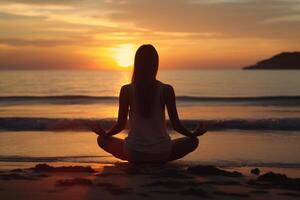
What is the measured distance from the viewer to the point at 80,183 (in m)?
5.06

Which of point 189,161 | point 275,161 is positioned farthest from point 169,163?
point 275,161

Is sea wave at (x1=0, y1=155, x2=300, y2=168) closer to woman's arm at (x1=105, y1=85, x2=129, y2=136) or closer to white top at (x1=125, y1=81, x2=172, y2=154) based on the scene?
white top at (x1=125, y1=81, x2=172, y2=154)

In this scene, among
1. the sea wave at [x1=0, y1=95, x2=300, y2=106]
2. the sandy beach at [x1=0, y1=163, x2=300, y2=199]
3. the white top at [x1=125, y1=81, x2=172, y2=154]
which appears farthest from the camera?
the sea wave at [x1=0, y1=95, x2=300, y2=106]

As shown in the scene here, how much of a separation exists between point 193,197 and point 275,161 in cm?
368

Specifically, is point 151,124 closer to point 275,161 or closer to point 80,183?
point 80,183

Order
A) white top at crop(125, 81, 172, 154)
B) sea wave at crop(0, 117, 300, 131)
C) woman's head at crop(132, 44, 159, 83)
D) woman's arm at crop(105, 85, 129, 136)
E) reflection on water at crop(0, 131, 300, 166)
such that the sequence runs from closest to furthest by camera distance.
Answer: woman's head at crop(132, 44, 159, 83)
white top at crop(125, 81, 172, 154)
woman's arm at crop(105, 85, 129, 136)
reflection on water at crop(0, 131, 300, 166)
sea wave at crop(0, 117, 300, 131)

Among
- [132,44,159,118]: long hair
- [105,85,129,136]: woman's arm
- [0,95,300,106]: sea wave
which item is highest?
[132,44,159,118]: long hair

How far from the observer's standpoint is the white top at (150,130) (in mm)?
6176

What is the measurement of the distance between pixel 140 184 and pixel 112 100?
22.1 meters

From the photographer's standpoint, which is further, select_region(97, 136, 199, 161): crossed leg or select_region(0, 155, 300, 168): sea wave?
select_region(0, 155, 300, 168): sea wave

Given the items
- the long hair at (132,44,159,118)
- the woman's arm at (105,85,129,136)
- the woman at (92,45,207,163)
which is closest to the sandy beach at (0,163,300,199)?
the woman at (92,45,207,163)

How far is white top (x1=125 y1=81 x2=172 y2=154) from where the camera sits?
6.18m

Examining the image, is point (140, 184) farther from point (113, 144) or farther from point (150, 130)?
point (113, 144)

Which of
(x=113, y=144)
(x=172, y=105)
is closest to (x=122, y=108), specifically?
(x=113, y=144)
